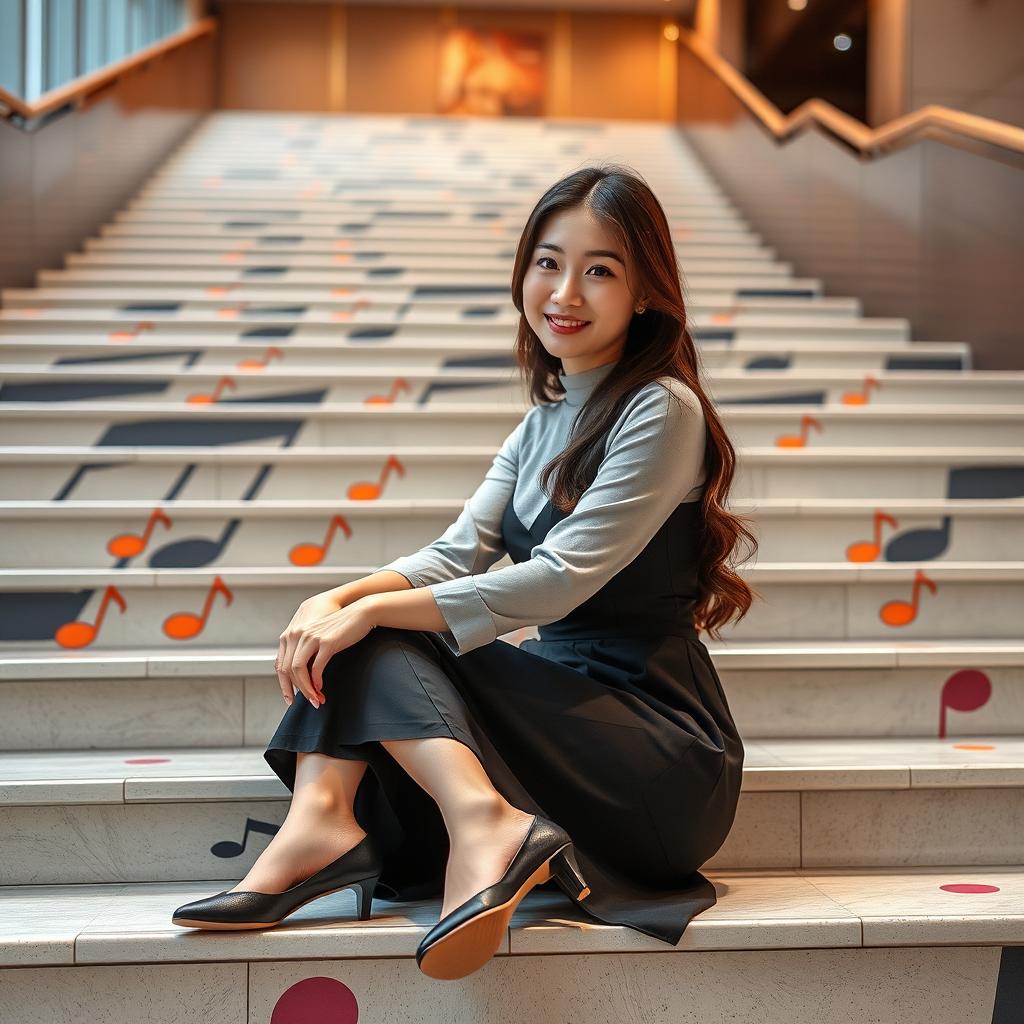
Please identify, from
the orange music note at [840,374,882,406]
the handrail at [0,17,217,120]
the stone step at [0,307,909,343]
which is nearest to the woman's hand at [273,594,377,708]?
the orange music note at [840,374,882,406]

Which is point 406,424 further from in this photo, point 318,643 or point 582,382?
point 318,643

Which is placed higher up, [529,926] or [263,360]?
[263,360]

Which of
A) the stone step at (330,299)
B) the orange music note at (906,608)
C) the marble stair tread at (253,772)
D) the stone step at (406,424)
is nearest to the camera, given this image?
the marble stair tread at (253,772)

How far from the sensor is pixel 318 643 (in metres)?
1.51

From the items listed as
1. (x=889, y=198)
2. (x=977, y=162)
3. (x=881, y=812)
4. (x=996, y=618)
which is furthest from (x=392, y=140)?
(x=881, y=812)

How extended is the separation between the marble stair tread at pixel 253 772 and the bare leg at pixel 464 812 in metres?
0.42

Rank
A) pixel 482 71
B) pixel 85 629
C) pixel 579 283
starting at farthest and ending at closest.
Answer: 1. pixel 482 71
2. pixel 85 629
3. pixel 579 283

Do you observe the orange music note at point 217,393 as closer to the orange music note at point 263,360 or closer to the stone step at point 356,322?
the orange music note at point 263,360

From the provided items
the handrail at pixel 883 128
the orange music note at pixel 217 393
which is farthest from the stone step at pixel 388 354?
the handrail at pixel 883 128

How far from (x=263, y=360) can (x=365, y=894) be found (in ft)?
8.05

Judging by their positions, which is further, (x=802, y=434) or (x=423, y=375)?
(x=423, y=375)

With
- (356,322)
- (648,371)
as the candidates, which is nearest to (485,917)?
(648,371)

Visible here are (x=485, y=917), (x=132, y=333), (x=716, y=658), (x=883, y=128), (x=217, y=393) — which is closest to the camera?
(x=485, y=917)

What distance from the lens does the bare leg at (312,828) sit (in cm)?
148
